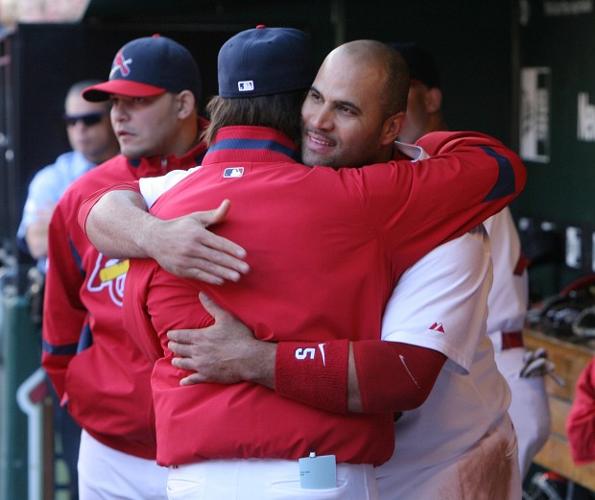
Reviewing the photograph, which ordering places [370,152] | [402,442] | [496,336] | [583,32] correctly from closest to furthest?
1. [370,152]
2. [402,442]
3. [496,336]
4. [583,32]

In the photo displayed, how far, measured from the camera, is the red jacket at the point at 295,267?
7.64 feet

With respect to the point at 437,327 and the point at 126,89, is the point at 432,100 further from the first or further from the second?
the point at 437,327

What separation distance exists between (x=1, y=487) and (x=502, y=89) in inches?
120

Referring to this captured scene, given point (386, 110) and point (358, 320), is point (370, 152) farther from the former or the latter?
point (358, 320)

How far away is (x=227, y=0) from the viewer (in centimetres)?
599

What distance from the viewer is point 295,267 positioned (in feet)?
7.63

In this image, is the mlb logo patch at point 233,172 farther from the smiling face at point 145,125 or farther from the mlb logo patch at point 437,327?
the smiling face at point 145,125

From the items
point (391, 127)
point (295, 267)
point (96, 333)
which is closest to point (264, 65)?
point (391, 127)

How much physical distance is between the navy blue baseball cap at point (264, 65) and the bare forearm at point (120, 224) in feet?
0.99

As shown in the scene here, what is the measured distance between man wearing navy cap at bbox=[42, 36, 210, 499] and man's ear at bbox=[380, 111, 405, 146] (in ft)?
3.62

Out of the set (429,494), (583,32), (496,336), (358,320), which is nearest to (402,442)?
(429,494)

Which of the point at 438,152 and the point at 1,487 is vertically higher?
the point at 438,152

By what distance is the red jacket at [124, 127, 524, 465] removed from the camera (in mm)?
2328

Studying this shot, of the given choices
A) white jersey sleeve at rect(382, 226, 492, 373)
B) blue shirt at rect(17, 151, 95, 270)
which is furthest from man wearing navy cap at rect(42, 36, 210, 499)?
blue shirt at rect(17, 151, 95, 270)
